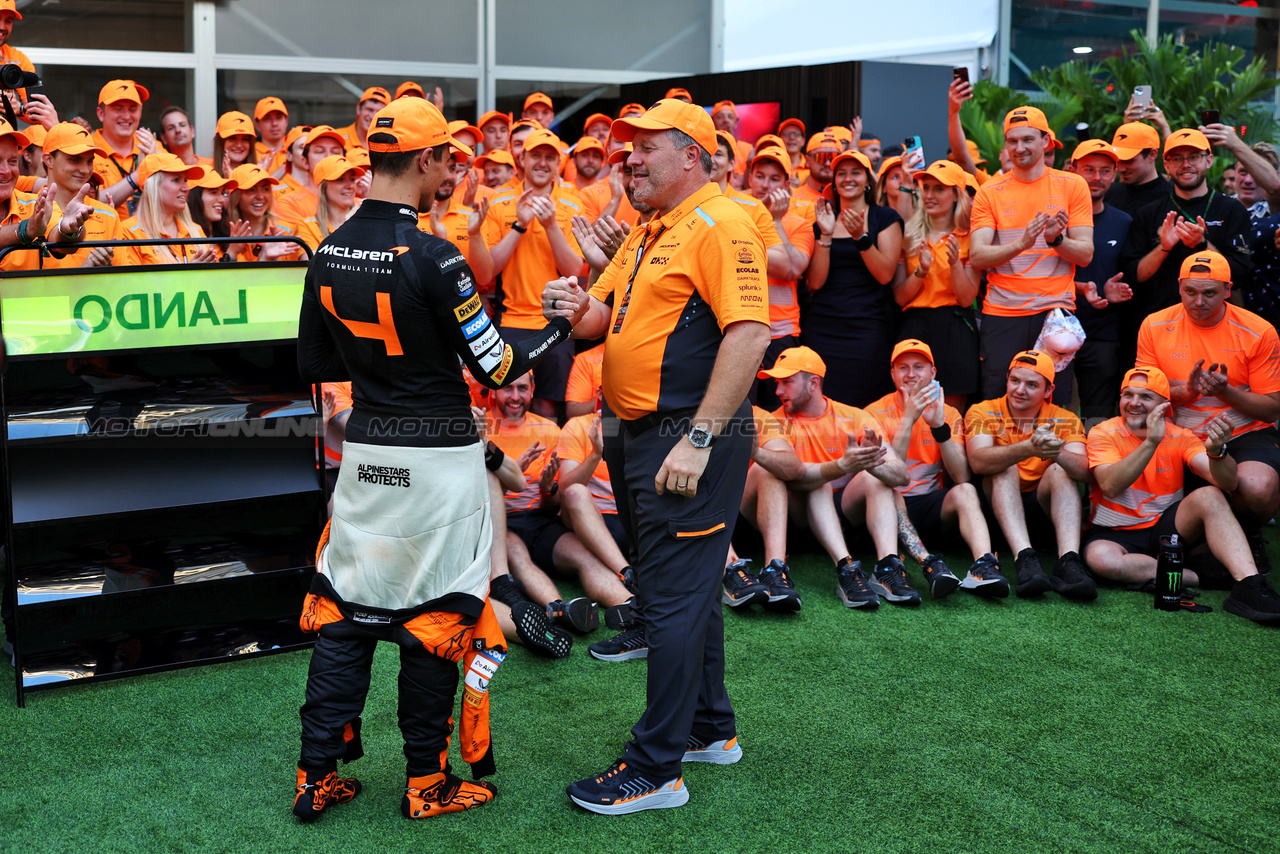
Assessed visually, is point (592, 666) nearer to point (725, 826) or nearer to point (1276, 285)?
point (725, 826)

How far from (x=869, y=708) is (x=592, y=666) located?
1060mm

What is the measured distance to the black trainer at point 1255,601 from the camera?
470 cm

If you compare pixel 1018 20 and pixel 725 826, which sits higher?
pixel 1018 20

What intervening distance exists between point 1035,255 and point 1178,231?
0.80 metres

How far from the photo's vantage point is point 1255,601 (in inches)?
187

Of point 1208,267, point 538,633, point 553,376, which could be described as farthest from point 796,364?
point 1208,267

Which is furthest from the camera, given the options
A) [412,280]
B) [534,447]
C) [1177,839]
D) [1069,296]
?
[1069,296]

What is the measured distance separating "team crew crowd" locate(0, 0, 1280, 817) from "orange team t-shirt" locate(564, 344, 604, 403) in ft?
0.06

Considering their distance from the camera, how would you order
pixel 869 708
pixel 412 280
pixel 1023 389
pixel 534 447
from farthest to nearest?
pixel 1023 389
pixel 534 447
pixel 869 708
pixel 412 280

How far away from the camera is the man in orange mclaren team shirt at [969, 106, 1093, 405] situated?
5898mm

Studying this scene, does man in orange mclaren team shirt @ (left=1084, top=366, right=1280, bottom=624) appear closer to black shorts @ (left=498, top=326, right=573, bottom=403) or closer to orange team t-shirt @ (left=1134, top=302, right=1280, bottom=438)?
orange team t-shirt @ (left=1134, top=302, right=1280, bottom=438)

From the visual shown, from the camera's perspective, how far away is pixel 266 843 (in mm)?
2898

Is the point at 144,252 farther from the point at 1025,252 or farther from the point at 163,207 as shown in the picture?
the point at 1025,252

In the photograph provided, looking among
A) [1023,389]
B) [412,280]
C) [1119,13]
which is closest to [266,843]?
[412,280]
